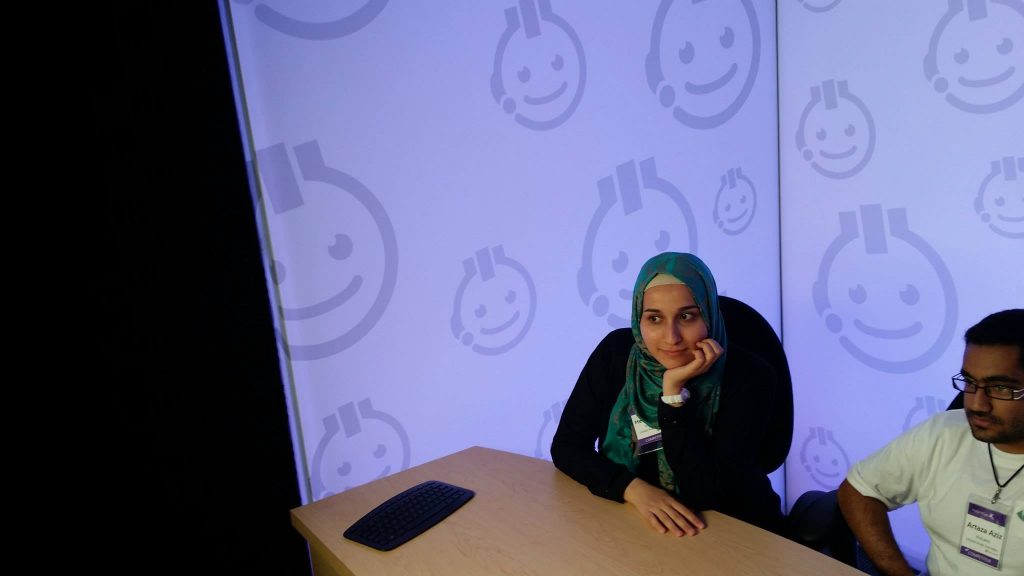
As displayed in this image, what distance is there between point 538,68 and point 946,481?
5.72 ft

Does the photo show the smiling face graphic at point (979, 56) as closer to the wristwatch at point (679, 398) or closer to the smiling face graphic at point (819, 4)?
the smiling face graphic at point (819, 4)

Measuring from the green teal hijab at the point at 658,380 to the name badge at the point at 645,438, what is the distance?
0.05 feet

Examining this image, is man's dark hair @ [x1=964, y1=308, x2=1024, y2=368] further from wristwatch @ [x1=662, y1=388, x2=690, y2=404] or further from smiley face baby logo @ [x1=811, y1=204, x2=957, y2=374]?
smiley face baby logo @ [x1=811, y1=204, x2=957, y2=374]

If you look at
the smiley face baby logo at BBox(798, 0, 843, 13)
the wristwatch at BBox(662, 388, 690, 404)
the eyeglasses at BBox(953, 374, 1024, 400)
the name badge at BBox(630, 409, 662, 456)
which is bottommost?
the name badge at BBox(630, 409, 662, 456)

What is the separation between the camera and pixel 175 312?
140 centimetres

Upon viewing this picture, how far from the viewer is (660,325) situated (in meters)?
1.41

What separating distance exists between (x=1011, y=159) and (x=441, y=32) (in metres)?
1.95

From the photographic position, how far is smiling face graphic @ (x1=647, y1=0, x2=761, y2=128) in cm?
→ 238

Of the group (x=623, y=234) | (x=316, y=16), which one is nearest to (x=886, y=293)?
(x=623, y=234)

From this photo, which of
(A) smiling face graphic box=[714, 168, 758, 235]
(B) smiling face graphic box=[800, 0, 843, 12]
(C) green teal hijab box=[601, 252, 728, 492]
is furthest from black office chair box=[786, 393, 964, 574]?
(B) smiling face graphic box=[800, 0, 843, 12]

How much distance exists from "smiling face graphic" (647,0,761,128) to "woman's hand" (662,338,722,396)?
1414 mm

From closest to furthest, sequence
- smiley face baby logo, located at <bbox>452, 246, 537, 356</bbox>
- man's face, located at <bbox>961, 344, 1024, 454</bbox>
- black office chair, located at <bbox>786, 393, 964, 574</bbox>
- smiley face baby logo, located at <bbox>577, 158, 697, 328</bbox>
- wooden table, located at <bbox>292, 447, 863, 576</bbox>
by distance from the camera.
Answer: wooden table, located at <bbox>292, 447, 863, 576</bbox> → man's face, located at <bbox>961, 344, 1024, 454</bbox> → black office chair, located at <bbox>786, 393, 964, 574</bbox> → smiley face baby logo, located at <bbox>452, 246, 537, 356</bbox> → smiley face baby logo, located at <bbox>577, 158, 697, 328</bbox>

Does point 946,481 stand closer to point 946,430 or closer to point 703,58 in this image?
point 946,430

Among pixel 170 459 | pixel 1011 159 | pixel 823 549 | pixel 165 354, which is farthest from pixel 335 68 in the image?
pixel 1011 159
